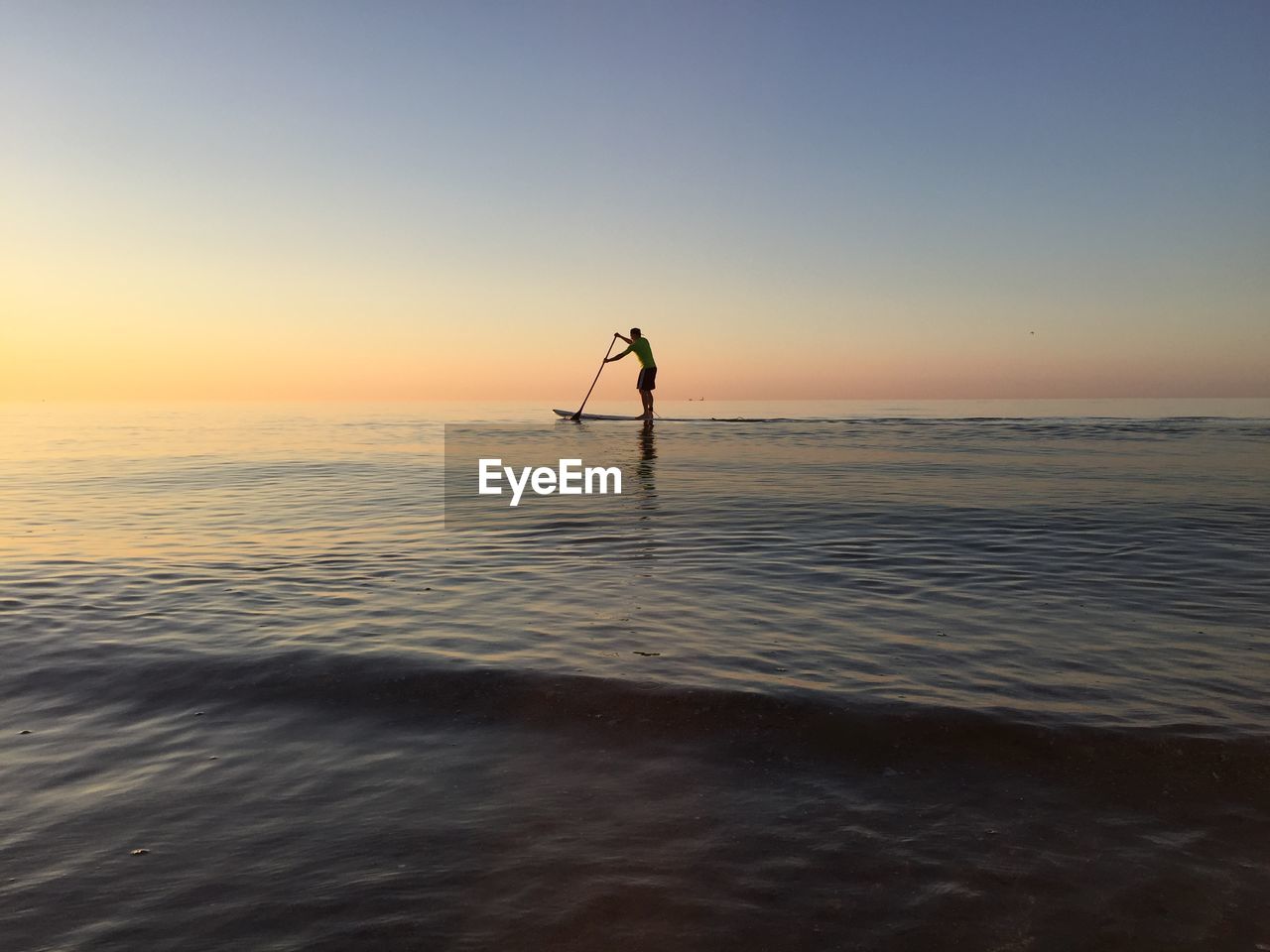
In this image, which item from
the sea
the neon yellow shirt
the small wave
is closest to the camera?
the sea

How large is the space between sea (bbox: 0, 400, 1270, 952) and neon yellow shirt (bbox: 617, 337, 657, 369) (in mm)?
23399

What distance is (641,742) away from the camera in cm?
461

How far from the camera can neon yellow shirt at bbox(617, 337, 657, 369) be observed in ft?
111

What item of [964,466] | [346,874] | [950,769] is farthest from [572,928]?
[964,466]

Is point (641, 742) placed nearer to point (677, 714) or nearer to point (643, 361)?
point (677, 714)

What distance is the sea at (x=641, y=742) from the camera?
305 centimetres

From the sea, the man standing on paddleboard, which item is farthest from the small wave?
the man standing on paddleboard

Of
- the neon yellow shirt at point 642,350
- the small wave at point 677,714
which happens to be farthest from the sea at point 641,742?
the neon yellow shirt at point 642,350

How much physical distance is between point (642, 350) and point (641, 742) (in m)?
30.1

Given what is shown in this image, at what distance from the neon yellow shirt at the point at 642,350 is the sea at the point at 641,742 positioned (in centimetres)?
2340

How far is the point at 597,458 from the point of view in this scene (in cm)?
2247

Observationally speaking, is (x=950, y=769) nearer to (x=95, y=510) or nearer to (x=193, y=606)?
(x=193, y=606)

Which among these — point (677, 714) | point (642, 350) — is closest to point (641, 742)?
point (677, 714)

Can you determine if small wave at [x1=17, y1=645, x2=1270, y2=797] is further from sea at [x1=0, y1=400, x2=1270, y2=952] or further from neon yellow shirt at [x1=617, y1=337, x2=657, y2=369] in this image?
neon yellow shirt at [x1=617, y1=337, x2=657, y2=369]
